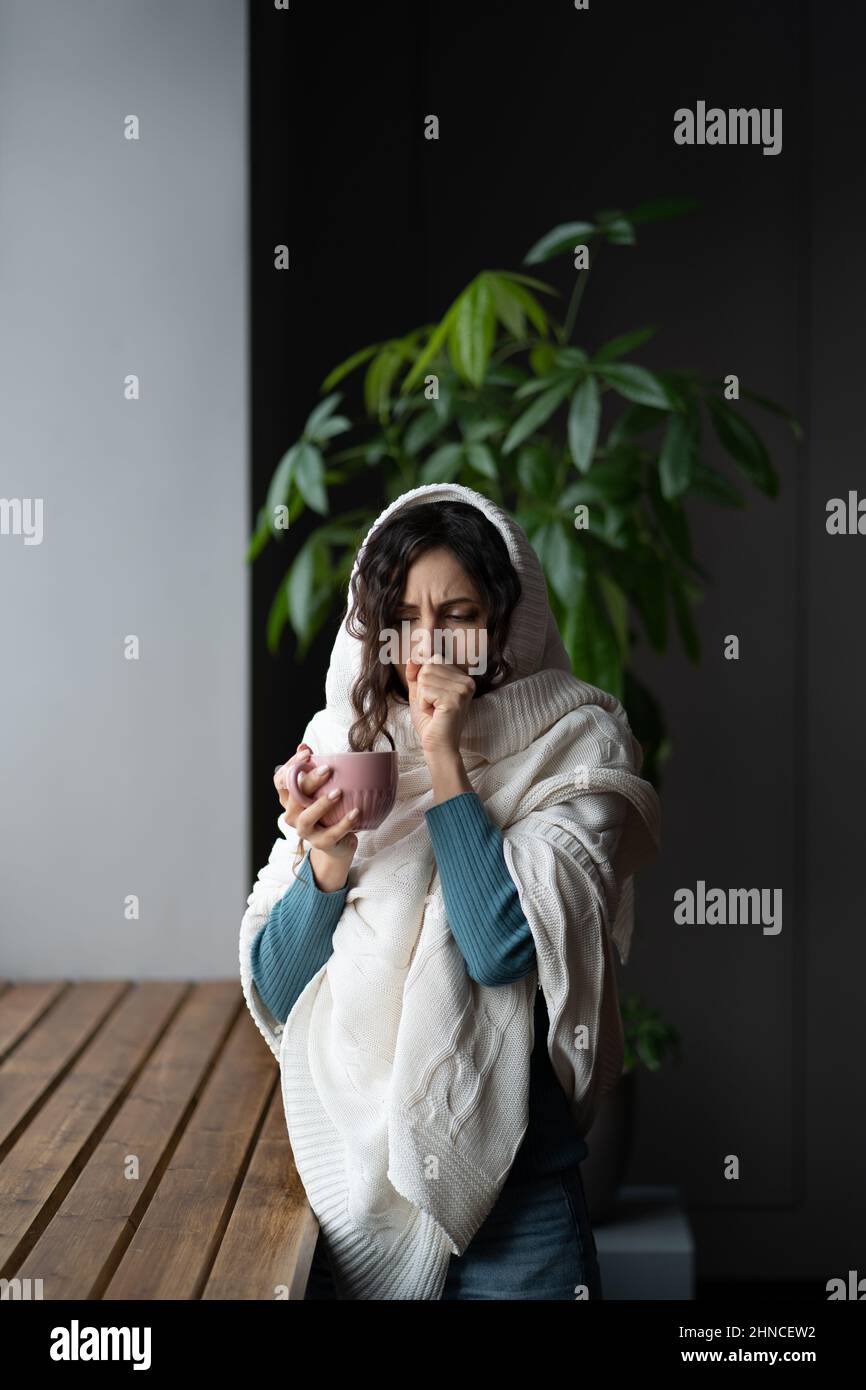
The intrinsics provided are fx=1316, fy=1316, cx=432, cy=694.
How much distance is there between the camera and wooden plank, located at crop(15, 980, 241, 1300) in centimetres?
116

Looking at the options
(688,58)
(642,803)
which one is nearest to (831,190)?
(688,58)

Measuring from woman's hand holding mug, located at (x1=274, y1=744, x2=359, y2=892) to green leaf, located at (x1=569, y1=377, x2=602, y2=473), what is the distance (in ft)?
2.98

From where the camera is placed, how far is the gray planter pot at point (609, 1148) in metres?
2.28

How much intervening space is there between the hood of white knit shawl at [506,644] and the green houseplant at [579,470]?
670 millimetres

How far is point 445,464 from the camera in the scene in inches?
82.2

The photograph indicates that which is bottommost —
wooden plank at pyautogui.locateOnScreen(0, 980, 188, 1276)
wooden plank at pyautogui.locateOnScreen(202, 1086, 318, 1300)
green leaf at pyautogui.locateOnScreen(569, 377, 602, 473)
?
wooden plank at pyautogui.locateOnScreen(0, 980, 188, 1276)

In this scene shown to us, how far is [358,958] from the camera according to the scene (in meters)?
1.21

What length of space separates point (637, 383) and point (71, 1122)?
129cm

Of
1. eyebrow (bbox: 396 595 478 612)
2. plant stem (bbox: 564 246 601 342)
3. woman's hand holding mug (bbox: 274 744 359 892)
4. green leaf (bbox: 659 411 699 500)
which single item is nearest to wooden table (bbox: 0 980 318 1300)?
woman's hand holding mug (bbox: 274 744 359 892)

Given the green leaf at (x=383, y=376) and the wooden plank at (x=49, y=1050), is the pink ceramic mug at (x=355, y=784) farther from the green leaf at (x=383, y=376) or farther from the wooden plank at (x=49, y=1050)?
the green leaf at (x=383, y=376)

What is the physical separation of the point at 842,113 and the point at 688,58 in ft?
1.08

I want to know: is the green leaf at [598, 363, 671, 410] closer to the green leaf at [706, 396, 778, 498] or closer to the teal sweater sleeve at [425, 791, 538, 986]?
the green leaf at [706, 396, 778, 498]
